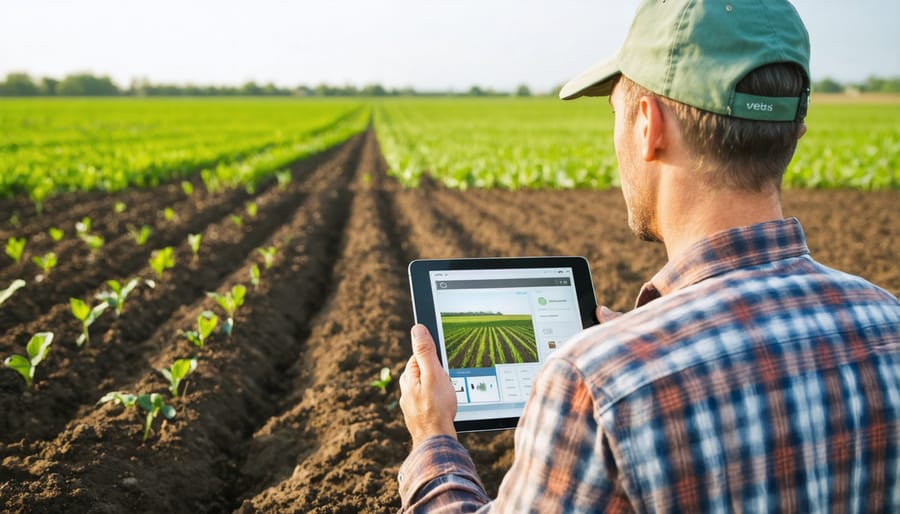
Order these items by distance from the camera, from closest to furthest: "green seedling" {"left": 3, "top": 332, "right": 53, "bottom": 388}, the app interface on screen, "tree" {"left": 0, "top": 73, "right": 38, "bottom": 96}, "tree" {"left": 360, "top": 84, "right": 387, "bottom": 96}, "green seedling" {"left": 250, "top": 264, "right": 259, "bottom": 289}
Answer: the app interface on screen
"green seedling" {"left": 3, "top": 332, "right": 53, "bottom": 388}
"green seedling" {"left": 250, "top": 264, "right": 259, "bottom": 289}
"tree" {"left": 0, "top": 73, "right": 38, "bottom": 96}
"tree" {"left": 360, "top": 84, "right": 387, "bottom": 96}

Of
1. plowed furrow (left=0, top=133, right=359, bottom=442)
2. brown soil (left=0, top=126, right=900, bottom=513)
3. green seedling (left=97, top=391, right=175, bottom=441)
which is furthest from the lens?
plowed furrow (left=0, top=133, right=359, bottom=442)

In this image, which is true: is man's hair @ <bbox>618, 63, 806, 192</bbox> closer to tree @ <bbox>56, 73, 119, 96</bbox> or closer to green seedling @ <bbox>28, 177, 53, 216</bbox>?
green seedling @ <bbox>28, 177, 53, 216</bbox>

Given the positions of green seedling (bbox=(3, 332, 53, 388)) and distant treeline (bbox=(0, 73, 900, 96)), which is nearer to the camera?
green seedling (bbox=(3, 332, 53, 388))

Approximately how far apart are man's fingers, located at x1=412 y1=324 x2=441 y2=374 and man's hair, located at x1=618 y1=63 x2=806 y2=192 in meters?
0.76

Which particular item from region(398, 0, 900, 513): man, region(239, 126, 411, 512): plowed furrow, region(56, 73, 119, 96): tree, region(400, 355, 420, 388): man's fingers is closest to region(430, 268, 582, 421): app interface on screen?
region(400, 355, 420, 388): man's fingers

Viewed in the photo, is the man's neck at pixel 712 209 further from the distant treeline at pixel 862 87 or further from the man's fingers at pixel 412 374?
the distant treeline at pixel 862 87

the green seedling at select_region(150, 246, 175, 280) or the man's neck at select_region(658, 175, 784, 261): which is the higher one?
the man's neck at select_region(658, 175, 784, 261)

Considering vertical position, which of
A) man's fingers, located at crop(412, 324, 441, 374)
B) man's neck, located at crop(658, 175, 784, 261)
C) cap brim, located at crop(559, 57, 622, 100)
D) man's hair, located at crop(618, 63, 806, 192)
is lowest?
man's fingers, located at crop(412, 324, 441, 374)

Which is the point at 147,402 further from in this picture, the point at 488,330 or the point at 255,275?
the point at 255,275

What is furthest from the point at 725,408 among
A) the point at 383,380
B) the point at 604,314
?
the point at 383,380

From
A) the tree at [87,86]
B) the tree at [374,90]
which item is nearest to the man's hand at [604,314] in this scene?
the tree at [87,86]

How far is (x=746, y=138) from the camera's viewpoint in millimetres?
1246

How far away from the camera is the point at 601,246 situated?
8.55 meters

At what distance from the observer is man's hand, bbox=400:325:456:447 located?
161 cm
